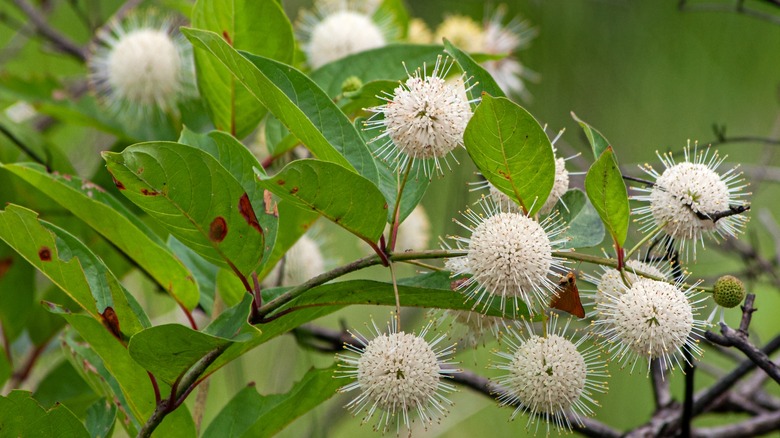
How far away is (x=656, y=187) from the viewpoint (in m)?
0.97

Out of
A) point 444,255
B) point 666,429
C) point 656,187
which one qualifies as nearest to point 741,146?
point 666,429

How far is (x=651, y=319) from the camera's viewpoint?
0.93m

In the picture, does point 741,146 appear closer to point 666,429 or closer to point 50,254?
point 666,429

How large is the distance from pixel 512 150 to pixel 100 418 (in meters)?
0.66

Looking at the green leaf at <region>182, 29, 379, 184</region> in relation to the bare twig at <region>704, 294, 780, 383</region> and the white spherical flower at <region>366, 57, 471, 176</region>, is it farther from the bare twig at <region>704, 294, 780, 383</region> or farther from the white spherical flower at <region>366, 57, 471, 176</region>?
the bare twig at <region>704, 294, 780, 383</region>

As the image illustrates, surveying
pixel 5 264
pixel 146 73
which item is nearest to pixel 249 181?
pixel 5 264

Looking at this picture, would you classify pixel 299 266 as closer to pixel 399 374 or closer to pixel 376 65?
pixel 376 65

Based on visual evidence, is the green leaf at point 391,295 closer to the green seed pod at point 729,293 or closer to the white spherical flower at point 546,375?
the white spherical flower at point 546,375

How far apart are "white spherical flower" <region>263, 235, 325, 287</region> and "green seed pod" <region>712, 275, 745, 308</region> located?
0.79 meters

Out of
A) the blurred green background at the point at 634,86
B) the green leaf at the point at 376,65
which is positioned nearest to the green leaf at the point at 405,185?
the green leaf at the point at 376,65

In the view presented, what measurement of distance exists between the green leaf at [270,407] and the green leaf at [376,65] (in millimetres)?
479

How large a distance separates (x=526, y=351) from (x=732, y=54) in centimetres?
186

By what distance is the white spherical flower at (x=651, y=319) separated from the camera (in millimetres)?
923

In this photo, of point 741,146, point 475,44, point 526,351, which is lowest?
point 526,351
